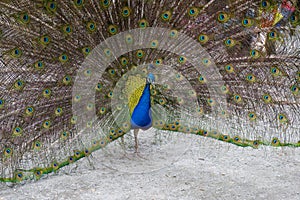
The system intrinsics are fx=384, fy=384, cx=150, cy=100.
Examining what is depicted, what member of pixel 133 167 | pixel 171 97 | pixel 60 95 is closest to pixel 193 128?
pixel 171 97

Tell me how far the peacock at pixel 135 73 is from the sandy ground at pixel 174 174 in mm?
274

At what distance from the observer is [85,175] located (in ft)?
11.2

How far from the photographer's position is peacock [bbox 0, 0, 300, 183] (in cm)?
301

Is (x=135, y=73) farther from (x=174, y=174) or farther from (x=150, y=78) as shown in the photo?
(x=174, y=174)

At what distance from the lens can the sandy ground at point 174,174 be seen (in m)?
3.12

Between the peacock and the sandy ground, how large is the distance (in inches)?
10.8

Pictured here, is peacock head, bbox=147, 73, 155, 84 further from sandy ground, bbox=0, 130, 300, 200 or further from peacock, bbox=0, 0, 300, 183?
sandy ground, bbox=0, 130, 300, 200

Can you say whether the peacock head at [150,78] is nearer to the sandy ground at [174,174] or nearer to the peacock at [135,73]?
the peacock at [135,73]

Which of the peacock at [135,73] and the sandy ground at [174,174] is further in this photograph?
the sandy ground at [174,174]

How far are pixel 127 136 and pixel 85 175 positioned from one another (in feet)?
2.72

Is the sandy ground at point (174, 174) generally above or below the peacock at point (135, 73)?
below

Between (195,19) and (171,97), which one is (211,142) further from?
(195,19)

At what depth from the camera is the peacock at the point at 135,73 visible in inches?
119

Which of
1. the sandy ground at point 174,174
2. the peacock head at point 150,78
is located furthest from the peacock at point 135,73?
the sandy ground at point 174,174
